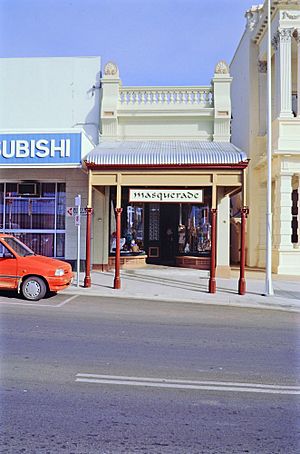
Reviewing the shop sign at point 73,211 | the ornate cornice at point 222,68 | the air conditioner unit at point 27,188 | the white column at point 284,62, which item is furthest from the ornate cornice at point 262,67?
the air conditioner unit at point 27,188

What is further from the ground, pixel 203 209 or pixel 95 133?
pixel 95 133

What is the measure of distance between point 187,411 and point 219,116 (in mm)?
13843

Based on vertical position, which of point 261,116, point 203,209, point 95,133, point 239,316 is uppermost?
point 261,116

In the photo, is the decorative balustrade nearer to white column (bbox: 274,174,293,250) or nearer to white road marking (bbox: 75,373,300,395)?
white column (bbox: 274,174,293,250)

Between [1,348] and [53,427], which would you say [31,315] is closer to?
[1,348]

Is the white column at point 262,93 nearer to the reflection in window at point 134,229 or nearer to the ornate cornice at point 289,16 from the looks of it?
the ornate cornice at point 289,16

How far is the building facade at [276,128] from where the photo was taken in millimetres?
17969

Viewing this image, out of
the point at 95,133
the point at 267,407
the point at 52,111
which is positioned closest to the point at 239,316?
the point at 267,407

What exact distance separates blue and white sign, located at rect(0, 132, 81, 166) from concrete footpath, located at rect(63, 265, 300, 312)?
413 cm

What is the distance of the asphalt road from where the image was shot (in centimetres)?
365

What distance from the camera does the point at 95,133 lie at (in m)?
17.2

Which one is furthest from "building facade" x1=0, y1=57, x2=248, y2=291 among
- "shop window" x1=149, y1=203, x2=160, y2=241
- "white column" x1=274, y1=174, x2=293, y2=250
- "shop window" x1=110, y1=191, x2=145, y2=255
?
"white column" x1=274, y1=174, x2=293, y2=250

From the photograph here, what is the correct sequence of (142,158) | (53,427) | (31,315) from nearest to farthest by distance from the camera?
(53,427)
(31,315)
(142,158)

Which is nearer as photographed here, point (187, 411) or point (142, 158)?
point (187, 411)
